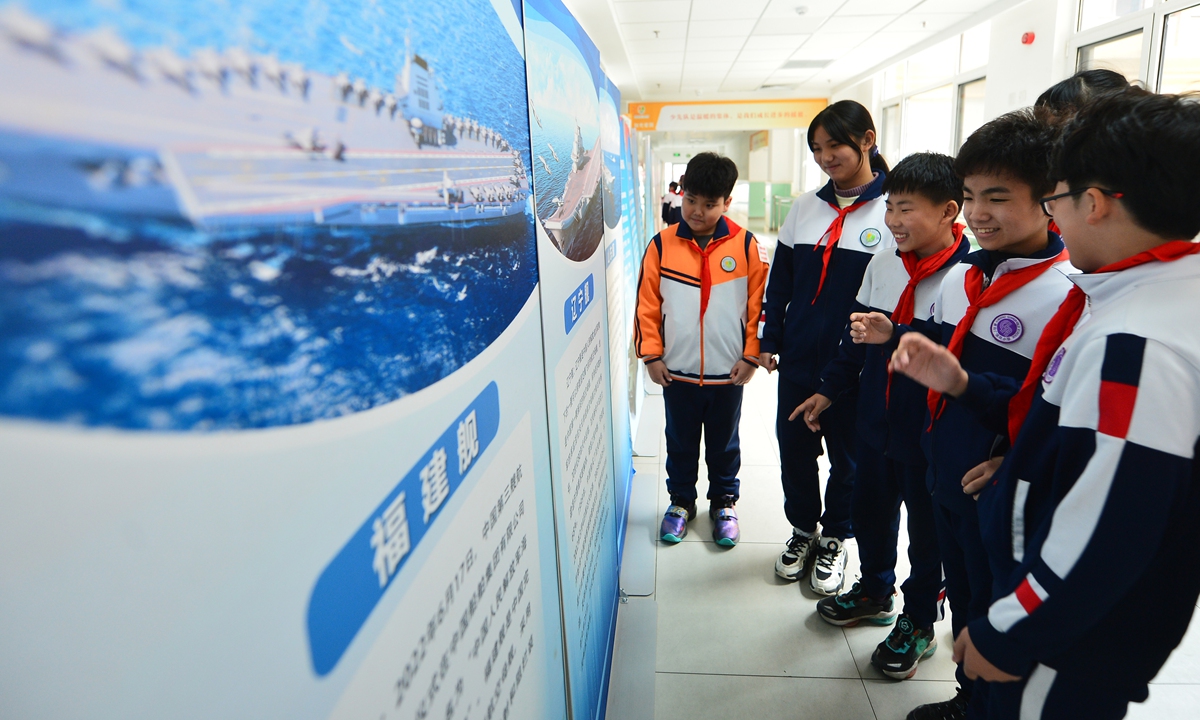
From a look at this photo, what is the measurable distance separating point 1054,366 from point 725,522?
168 cm

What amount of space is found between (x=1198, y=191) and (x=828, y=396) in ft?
3.65

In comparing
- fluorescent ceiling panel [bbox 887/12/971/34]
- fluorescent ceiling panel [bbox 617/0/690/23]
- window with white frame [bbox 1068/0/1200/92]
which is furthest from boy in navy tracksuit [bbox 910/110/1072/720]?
fluorescent ceiling panel [bbox 887/12/971/34]

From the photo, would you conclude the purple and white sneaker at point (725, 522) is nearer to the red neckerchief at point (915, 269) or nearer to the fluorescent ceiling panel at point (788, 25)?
the red neckerchief at point (915, 269)

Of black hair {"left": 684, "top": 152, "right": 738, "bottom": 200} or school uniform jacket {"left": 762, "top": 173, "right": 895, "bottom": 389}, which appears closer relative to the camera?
school uniform jacket {"left": 762, "top": 173, "right": 895, "bottom": 389}

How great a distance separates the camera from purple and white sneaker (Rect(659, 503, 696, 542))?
2.50 meters

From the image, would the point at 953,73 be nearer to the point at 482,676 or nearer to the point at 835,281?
the point at 835,281

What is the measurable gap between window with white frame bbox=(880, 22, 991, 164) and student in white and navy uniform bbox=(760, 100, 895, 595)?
6000 millimetres

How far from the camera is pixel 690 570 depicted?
2.33 meters

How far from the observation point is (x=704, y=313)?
2.27 meters

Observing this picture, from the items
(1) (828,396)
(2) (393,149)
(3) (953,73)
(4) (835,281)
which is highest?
(3) (953,73)

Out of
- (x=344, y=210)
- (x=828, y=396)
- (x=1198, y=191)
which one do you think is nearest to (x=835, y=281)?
(x=828, y=396)

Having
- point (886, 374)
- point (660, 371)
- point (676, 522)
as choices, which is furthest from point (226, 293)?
point (676, 522)

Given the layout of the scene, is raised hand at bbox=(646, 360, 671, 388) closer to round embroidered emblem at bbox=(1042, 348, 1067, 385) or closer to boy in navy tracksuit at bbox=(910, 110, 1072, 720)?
boy in navy tracksuit at bbox=(910, 110, 1072, 720)

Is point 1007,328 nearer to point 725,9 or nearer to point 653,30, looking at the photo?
point 725,9
